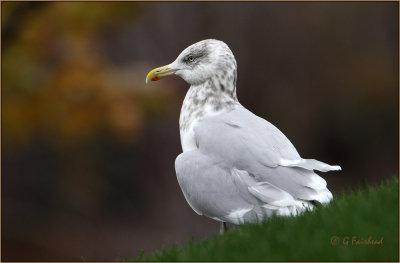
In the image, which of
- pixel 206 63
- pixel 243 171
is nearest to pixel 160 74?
pixel 206 63

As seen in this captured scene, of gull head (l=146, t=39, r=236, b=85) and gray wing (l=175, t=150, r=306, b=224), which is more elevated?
gull head (l=146, t=39, r=236, b=85)

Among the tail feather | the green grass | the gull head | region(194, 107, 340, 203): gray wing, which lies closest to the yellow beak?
the gull head

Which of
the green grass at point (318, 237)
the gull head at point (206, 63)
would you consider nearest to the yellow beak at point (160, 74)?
the gull head at point (206, 63)

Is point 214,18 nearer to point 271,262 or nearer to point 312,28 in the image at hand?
point 312,28

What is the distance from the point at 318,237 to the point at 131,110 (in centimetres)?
863

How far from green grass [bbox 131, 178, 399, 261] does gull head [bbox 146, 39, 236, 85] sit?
55.0 inches

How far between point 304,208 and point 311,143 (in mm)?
11516

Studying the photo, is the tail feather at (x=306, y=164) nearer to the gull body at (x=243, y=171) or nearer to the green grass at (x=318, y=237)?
the gull body at (x=243, y=171)

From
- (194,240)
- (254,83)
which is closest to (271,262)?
(194,240)

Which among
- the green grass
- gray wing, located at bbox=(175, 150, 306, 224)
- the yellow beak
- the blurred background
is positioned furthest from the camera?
the blurred background

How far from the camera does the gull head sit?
606 cm

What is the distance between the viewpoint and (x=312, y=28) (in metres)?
16.8

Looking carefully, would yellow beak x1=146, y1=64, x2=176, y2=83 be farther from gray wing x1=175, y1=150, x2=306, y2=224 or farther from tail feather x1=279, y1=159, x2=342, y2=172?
tail feather x1=279, y1=159, x2=342, y2=172

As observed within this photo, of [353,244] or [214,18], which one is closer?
[353,244]
